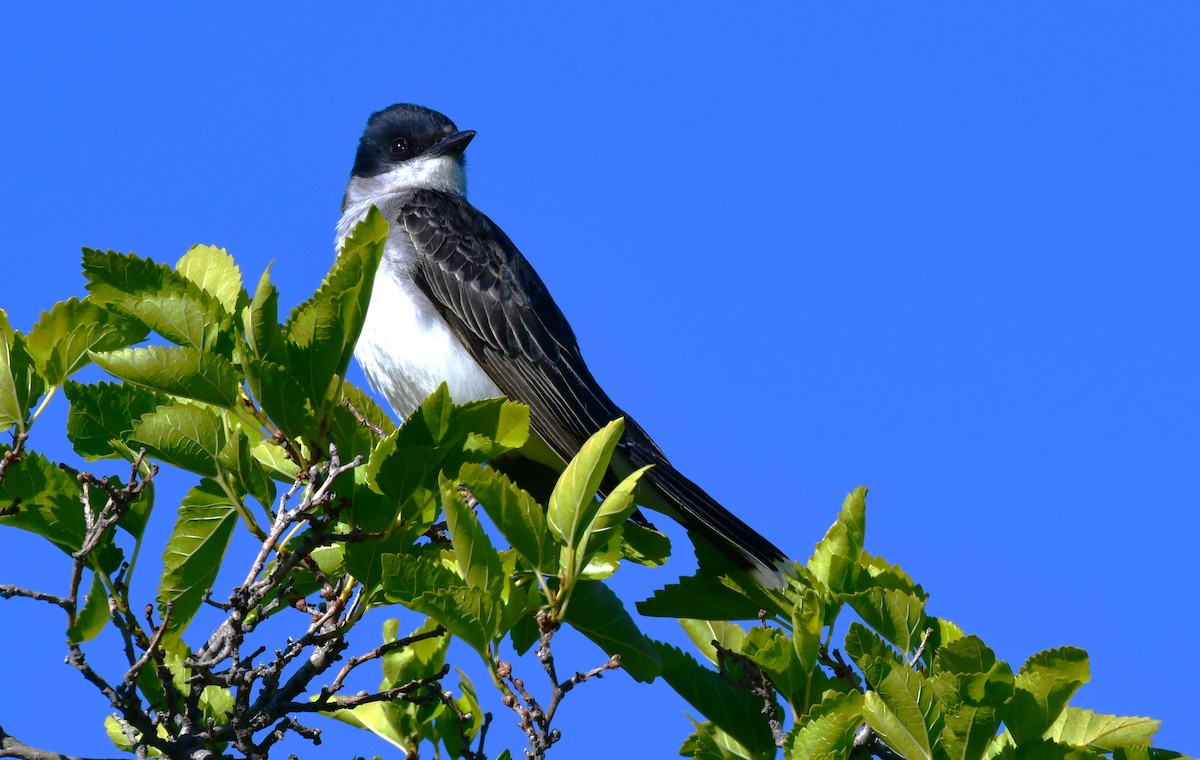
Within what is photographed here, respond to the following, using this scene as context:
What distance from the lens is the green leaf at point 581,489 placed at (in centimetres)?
262

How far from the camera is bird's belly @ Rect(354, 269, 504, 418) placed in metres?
6.41

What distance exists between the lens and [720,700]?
3135mm

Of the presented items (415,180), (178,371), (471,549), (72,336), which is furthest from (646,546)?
(415,180)

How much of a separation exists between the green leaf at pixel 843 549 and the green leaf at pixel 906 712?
40 centimetres

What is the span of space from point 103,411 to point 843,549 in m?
1.83

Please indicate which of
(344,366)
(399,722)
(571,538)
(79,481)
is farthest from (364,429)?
(399,722)

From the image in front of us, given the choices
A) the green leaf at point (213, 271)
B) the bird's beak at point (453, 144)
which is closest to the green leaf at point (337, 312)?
the green leaf at point (213, 271)

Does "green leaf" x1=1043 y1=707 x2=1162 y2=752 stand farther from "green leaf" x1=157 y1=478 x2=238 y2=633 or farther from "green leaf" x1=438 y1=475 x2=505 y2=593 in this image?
"green leaf" x1=157 y1=478 x2=238 y2=633

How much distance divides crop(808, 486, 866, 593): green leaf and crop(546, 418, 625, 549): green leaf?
0.64 meters

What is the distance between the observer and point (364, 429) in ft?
9.52

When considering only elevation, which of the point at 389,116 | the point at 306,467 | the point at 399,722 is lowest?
the point at 399,722

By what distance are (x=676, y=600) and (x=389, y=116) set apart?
5994 millimetres

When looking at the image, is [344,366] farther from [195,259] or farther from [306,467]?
[195,259]

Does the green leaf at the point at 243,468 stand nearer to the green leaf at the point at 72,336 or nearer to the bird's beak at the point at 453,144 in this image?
the green leaf at the point at 72,336
